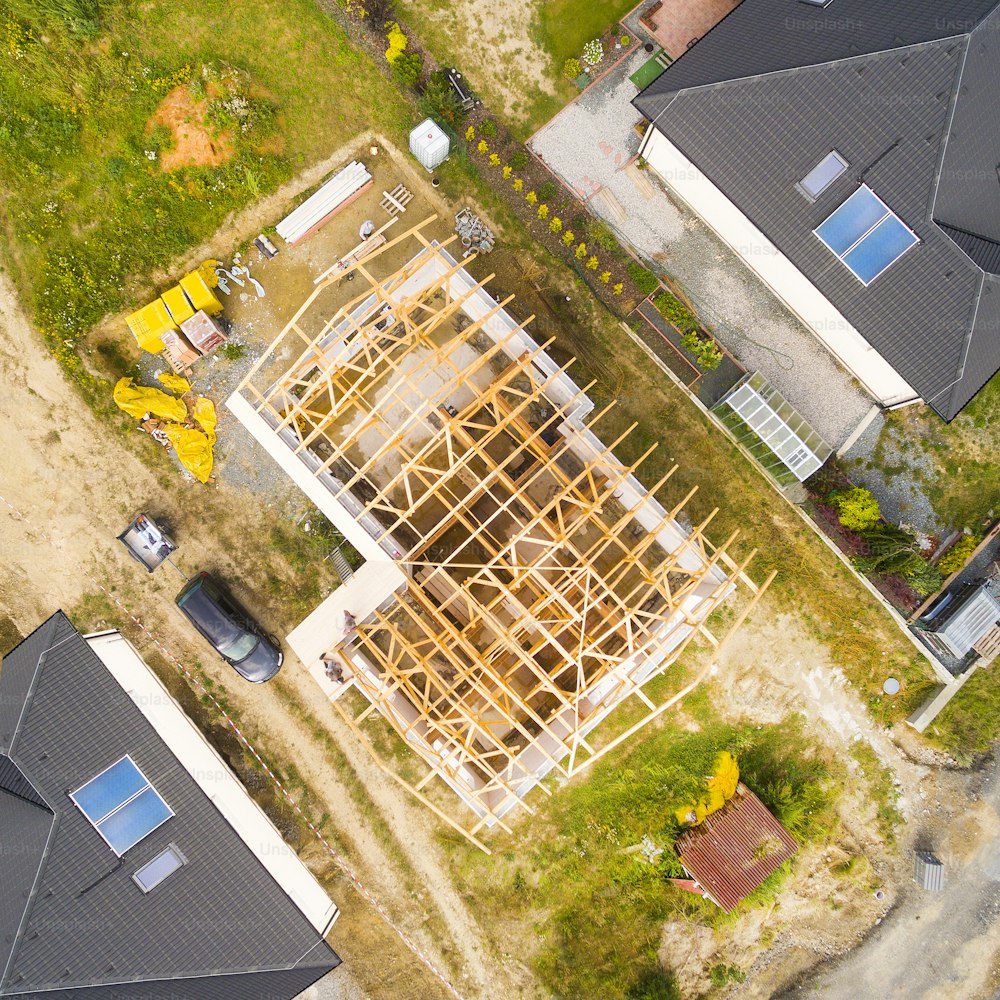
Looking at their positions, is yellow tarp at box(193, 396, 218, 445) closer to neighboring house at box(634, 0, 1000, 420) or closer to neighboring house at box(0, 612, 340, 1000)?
neighboring house at box(0, 612, 340, 1000)

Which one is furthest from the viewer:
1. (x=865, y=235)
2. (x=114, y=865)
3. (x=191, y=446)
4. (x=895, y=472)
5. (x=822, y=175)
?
(x=895, y=472)

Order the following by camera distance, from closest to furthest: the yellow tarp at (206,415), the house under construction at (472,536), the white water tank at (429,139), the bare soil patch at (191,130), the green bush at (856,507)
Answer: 1. the house under construction at (472,536)
2. the white water tank at (429,139)
3. the green bush at (856,507)
4. the bare soil patch at (191,130)
5. the yellow tarp at (206,415)

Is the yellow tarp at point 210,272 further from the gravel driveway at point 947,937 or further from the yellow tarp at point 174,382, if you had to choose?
the gravel driveway at point 947,937

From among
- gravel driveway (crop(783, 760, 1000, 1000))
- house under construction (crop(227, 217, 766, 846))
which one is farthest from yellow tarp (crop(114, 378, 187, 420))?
gravel driveway (crop(783, 760, 1000, 1000))

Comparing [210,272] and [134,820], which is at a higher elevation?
[210,272]

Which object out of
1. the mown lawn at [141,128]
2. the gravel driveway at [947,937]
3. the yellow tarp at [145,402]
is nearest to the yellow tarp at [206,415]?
the yellow tarp at [145,402]

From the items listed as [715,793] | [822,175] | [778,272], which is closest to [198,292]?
[778,272]

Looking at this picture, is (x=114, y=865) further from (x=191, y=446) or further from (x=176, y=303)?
(x=176, y=303)
